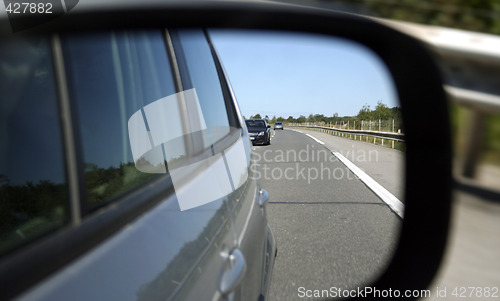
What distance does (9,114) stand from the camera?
3.92ft

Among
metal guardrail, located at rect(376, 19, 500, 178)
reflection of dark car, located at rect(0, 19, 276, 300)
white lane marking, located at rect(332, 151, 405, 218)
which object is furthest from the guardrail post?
white lane marking, located at rect(332, 151, 405, 218)

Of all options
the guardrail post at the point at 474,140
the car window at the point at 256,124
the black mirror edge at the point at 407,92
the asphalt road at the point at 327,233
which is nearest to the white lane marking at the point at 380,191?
the asphalt road at the point at 327,233

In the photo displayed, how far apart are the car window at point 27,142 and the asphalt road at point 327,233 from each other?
5.47ft

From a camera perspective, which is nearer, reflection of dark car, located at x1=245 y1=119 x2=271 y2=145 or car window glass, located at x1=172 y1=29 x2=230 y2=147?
car window glass, located at x1=172 y1=29 x2=230 y2=147

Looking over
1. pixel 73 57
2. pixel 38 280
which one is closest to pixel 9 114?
pixel 73 57

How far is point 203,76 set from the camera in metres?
2.81

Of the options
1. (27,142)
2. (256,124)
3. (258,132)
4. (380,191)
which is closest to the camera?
(27,142)

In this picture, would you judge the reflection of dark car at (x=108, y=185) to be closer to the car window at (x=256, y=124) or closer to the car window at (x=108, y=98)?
the car window at (x=108, y=98)

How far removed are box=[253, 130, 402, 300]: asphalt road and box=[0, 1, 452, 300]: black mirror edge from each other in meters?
0.32

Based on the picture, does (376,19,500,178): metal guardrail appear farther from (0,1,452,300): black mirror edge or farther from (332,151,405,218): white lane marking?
(332,151,405,218): white lane marking

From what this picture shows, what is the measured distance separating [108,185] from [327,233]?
4.30m

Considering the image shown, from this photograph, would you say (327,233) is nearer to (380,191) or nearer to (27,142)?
(380,191)

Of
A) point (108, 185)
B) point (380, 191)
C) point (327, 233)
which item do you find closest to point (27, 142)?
point (108, 185)

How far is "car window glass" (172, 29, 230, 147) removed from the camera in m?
2.38
